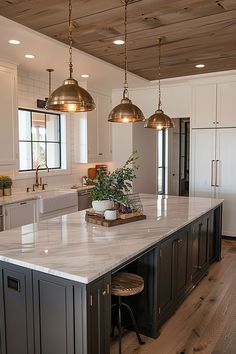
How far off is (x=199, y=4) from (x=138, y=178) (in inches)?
162

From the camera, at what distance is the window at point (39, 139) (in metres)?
5.09

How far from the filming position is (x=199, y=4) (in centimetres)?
281

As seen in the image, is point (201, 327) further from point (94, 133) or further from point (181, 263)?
point (94, 133)

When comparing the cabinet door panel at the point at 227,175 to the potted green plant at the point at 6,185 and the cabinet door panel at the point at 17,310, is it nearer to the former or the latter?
the potted green plant at the point at 6,185

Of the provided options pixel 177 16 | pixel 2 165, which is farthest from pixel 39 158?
pixel 177 16

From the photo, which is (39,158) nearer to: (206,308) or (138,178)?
(138,178)

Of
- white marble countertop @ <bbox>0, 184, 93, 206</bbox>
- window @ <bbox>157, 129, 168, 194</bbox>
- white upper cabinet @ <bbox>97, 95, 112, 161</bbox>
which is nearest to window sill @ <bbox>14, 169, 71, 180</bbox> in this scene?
white marble countertop @ <bbox>0, 184, 93, 206</bbox>

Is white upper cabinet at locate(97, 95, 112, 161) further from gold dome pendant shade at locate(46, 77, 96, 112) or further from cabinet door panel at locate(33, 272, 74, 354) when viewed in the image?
cabinet door panel at locate(33, 272, 74, 354)

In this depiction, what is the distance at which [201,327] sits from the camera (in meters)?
2.80

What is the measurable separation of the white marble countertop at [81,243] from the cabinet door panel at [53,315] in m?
0.08

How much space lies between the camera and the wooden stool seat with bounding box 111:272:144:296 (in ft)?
7.30

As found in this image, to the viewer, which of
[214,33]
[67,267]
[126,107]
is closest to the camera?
[67,267]

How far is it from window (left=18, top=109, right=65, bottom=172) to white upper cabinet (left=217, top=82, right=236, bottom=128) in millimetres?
2782

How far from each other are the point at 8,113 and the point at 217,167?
3461mm
